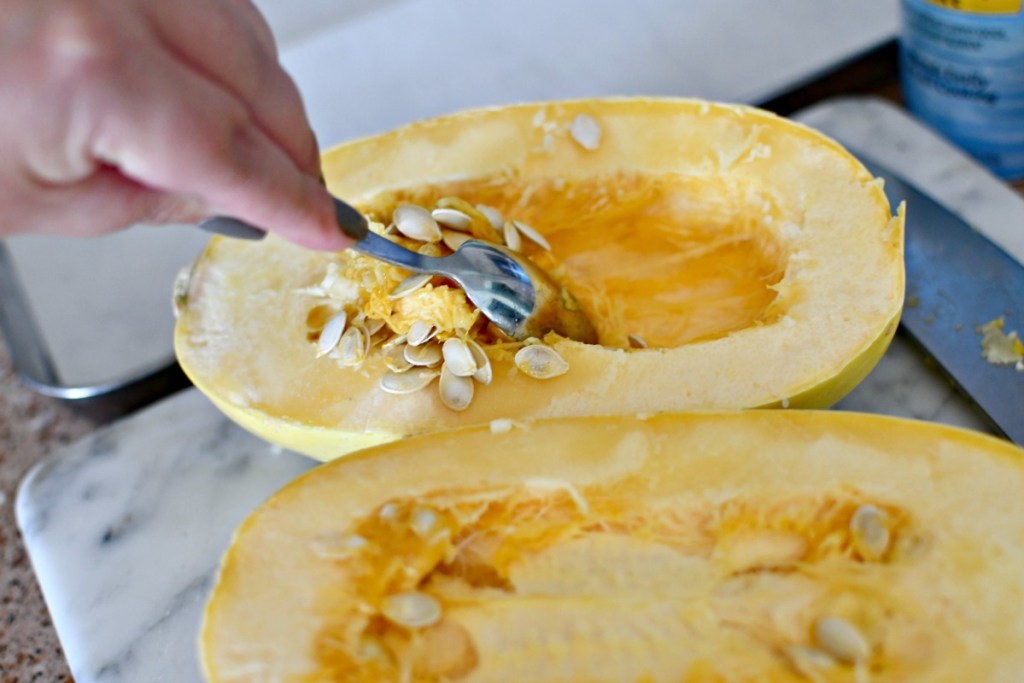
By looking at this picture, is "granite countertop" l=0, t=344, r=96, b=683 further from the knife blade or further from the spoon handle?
the knife blade

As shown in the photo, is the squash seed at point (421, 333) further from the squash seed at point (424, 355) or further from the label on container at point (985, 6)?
the label on container at point (985, 6)

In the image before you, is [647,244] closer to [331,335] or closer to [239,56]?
[331,335]

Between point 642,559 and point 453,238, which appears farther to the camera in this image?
point 453,238

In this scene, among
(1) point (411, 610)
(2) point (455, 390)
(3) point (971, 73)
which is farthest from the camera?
(3) point (971, 73)

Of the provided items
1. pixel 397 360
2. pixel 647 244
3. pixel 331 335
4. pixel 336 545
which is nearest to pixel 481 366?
pixel 397 360

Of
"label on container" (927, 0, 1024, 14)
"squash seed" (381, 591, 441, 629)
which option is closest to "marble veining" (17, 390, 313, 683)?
"squash seed" (381, 591, 441, 629)

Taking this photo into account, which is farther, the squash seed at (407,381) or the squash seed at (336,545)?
the squash seed at (407,381)

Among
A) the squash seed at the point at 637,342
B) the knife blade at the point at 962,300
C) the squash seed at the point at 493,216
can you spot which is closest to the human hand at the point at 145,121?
the squash seed at the point at 493,216
